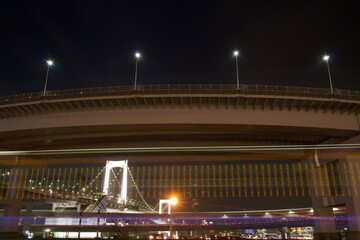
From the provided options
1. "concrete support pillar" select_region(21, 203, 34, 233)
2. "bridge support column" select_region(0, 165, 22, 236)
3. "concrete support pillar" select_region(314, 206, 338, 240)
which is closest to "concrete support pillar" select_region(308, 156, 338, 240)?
"concrete support pillar" select_region(314, 206, 338, 240)

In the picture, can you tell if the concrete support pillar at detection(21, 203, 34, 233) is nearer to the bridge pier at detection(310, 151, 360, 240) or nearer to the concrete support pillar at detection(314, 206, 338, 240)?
the concrete support pillar at detection(314, 206, 338, 240)

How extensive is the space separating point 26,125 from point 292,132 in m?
27.5

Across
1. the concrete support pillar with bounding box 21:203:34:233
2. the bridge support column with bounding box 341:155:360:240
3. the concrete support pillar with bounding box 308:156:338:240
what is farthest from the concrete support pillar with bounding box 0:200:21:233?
the bridge support column with bounding box 341:155:360:240

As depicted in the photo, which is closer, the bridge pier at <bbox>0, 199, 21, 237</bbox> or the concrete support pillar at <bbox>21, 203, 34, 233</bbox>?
the bridge pier at <bbox>0, 199, 21, 237</bbox>

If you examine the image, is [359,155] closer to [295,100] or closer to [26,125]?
[295,100]

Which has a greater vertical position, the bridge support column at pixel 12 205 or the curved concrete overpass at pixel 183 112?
the curved concrete overpass at pixel 183 112

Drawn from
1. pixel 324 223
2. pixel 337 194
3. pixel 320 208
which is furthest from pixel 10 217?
pixel 337 194

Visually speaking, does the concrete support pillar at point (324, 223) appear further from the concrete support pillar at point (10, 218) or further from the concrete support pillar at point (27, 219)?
the concrete support pillar at point (27, 219)

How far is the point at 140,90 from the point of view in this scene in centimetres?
3108

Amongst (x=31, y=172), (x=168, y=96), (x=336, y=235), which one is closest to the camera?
(x=168, y=96)

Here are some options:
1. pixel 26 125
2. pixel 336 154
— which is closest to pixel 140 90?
pixel 26 125

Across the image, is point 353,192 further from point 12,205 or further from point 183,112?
point 12,205

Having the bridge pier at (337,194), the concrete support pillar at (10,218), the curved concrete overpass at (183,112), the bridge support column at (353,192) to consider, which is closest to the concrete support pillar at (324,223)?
the bridge pier at (337,194)

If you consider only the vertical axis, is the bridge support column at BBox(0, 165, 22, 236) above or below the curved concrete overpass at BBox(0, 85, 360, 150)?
below
